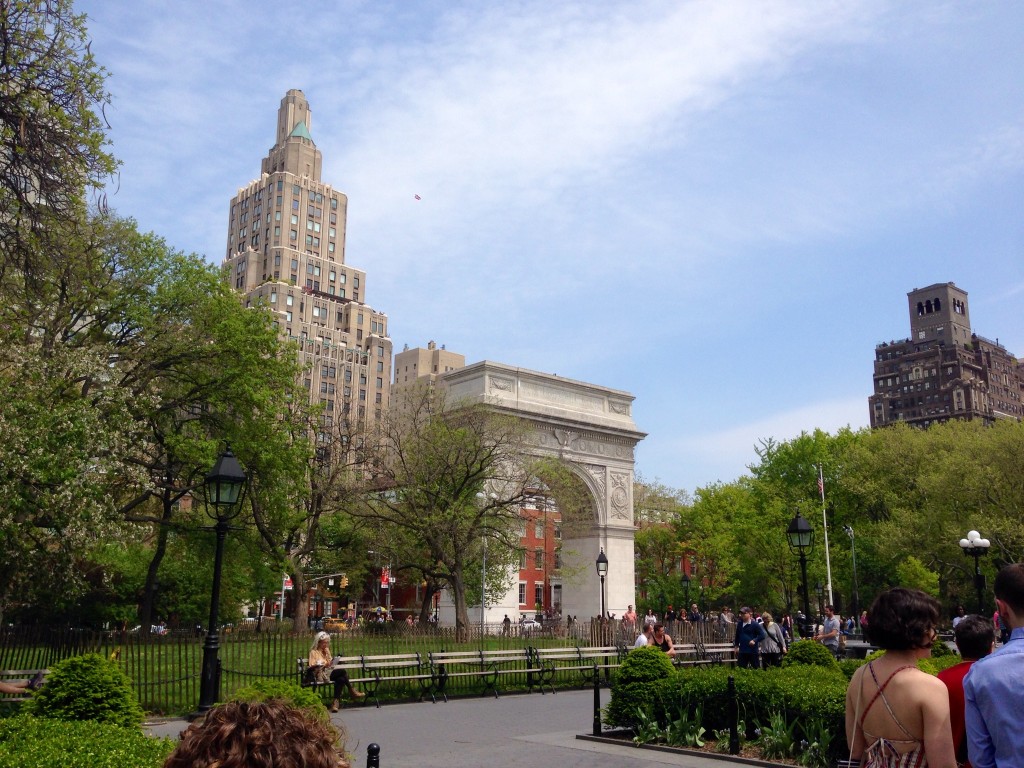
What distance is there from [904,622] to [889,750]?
1.98ft

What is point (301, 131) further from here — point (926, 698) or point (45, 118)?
point (926, 698)

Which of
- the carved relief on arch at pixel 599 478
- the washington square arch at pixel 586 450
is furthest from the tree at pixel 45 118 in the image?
the carved relief on arch at pixel 599 478

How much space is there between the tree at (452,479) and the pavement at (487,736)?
15747 millimetres

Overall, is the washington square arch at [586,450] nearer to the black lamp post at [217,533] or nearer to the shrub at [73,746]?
the black lamp post at [217,533]

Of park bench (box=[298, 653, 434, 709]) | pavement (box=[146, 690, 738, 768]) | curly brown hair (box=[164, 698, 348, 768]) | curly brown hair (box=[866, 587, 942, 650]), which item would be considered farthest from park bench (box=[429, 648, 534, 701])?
curly brown hair (box=[164, 698, 348, 768])

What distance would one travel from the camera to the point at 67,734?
615cm

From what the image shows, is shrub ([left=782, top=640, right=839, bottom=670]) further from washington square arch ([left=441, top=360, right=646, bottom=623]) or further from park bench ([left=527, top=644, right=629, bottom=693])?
washington square arch ([left=441, top=360, right=646, bottom=623])

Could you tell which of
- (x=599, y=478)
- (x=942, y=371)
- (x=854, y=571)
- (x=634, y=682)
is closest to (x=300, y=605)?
(x=599, y=478)

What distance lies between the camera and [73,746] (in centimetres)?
565

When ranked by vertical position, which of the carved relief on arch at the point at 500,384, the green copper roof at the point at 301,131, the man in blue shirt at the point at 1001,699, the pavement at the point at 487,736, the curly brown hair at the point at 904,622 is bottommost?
the pavement at the point at 487,736

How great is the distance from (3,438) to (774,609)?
188ft

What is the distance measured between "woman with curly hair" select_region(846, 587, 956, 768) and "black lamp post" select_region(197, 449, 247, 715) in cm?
889

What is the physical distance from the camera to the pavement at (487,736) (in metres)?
11.3

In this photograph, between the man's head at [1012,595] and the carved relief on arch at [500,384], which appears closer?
the man's head at [1012,595]
